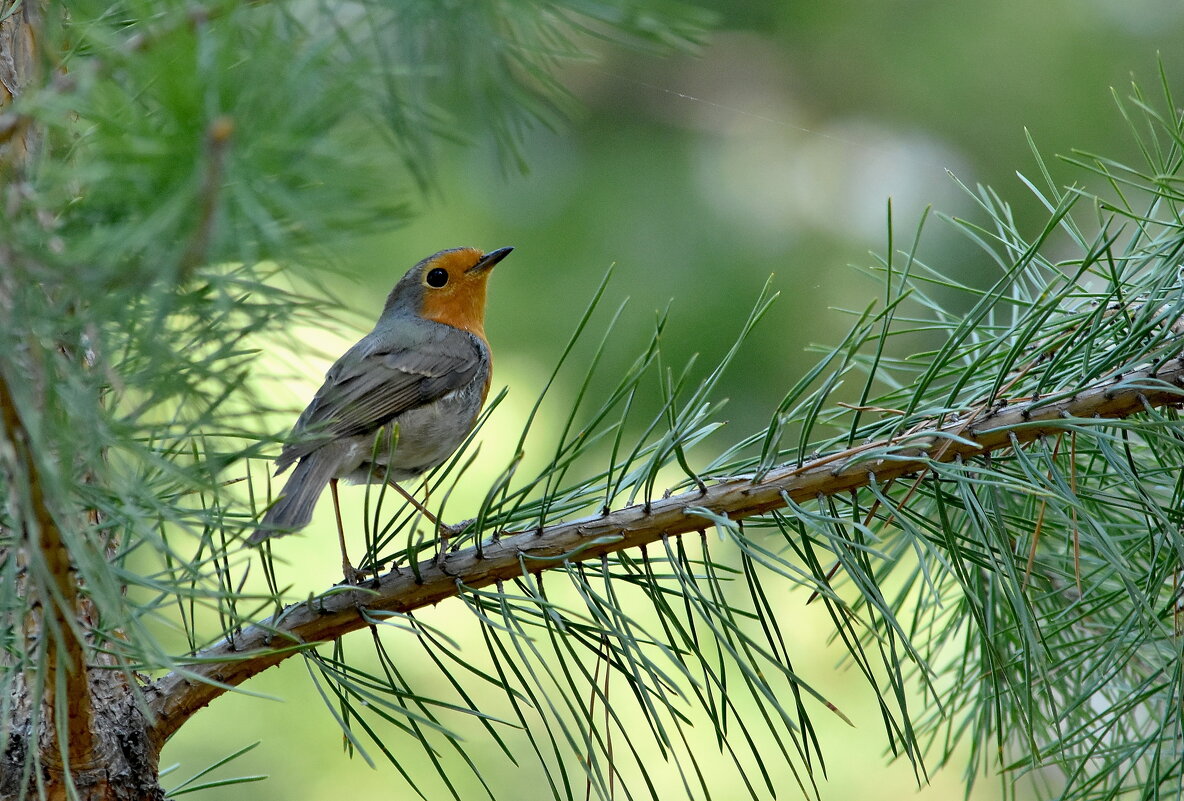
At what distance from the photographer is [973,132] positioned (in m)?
4.08

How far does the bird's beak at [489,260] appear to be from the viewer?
10.8 feet

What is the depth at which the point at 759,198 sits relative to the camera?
4215 millimetres

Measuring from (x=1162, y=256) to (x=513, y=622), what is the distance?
3.27ft

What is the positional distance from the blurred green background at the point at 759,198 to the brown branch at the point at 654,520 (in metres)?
2.03

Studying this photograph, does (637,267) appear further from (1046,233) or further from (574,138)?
(1046,233)

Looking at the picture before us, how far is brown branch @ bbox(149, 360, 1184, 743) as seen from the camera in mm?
1349

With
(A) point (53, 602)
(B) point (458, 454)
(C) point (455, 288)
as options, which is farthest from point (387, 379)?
(A) point (53, 602)

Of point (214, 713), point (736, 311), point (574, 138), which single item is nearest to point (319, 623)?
point (736, 311)

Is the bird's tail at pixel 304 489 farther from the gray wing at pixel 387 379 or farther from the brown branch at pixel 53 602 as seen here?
the brown branch at pixel 53 602

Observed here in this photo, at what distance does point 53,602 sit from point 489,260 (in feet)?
7.77

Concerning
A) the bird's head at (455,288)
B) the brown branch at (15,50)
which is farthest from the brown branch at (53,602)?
the bird's head at (455,288)

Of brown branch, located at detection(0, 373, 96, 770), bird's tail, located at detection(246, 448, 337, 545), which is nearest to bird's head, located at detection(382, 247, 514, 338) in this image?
bird's tail, located at detection(246, 448, 337, 545)

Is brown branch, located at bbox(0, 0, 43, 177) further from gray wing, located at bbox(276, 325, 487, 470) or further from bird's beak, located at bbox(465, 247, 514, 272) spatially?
bird's beak, located at bbox(465, 247, 514, 272)

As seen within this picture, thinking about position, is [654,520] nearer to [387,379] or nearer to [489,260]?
[387,379]
